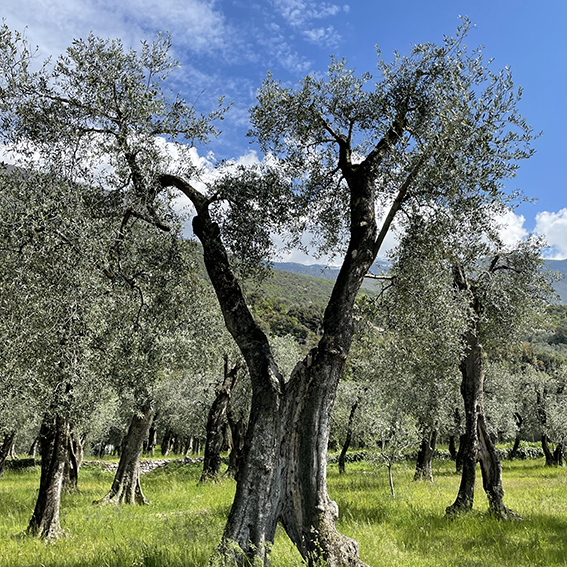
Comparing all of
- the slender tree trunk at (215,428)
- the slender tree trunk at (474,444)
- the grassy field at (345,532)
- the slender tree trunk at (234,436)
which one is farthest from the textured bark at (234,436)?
the slender tree trunk at (474,444)

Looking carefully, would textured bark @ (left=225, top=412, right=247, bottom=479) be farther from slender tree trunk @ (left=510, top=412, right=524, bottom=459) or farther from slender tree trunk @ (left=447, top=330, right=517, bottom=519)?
slender tree trunk @ (left=510, top=412, right=524, bottom=459)

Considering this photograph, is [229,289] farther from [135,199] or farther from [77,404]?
[77,404]

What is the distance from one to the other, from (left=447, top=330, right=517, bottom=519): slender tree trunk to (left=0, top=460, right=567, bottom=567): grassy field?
827mm

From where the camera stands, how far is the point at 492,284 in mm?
14344

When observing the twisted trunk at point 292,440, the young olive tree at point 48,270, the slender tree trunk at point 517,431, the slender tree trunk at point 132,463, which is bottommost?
the slender tree trunk at point 517,431

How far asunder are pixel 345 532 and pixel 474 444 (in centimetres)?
599

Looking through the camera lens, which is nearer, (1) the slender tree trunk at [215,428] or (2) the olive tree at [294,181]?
(2) the olive tree at [294,181]

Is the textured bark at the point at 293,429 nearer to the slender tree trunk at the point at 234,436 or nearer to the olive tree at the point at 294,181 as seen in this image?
the olive tree at the point at 294,181

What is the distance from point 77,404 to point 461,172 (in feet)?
37.2

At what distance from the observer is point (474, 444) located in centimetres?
1473

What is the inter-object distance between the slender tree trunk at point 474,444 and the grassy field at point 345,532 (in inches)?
32.5

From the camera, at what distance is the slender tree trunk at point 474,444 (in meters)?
14.3

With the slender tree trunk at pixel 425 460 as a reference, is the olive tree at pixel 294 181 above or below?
above

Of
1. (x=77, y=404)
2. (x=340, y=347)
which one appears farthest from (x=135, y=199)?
(x=77, y=404)
